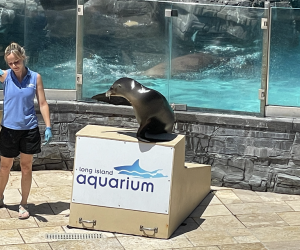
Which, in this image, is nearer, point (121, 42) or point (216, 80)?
point (216, 80)

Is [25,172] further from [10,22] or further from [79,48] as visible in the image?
[10,22]

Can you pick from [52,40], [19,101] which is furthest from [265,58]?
[19,101]

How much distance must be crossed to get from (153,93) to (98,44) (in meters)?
1.73

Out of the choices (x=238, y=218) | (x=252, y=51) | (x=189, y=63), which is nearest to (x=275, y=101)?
(x=252, y=51)

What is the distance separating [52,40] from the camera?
22.6 ft

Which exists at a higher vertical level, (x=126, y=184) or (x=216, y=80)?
(x=216, y=80)

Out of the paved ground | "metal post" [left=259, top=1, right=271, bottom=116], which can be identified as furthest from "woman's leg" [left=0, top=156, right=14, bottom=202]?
"metal post" [left=259, top=1, right=271, bottom=116]

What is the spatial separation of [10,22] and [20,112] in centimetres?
178

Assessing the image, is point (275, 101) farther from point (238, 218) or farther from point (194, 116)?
point (238, 218)

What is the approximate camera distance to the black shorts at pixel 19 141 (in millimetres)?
5488

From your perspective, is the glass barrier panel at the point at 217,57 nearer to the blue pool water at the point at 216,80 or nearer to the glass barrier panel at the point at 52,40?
the blue pool water at the point at 216,80

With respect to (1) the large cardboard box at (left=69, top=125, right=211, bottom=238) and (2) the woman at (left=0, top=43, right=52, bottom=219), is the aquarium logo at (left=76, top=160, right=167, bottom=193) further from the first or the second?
(2) the woman at (left=0, top=43, right=52, bottom=219)

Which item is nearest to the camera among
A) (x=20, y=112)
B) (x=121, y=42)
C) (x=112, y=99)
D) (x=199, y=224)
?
(x=20, y=112)

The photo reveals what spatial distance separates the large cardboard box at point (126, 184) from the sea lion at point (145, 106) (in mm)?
170
